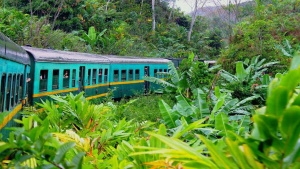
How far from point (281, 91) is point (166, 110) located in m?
3.18

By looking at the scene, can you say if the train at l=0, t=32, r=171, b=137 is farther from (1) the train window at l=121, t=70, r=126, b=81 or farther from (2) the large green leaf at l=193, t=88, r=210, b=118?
(2) the large green leaf at l=193, t=88, r=210, b=118

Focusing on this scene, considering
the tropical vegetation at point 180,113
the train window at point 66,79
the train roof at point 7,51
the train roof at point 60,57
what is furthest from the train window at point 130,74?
A: the train roof at point 7,51

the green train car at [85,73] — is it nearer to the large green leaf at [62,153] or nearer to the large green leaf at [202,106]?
the large green leaf at [202,106]

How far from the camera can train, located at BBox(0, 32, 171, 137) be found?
247 inches

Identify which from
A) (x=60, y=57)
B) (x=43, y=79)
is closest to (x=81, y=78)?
(x=60, y=57)

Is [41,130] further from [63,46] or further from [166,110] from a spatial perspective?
[63,46]

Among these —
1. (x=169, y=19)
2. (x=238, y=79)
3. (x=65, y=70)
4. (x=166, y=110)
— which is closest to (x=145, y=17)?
(x=169, y=19)

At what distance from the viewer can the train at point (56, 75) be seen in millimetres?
6270

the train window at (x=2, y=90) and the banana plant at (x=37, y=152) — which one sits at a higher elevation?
the banana plant at (x=37, y=152)

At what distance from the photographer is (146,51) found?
33.2 m

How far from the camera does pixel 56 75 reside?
1098 centimetres

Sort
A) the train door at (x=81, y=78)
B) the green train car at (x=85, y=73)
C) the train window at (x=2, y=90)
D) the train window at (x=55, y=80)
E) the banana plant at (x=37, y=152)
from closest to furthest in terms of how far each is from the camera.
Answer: the banana plant at (x=37, y=152)
the train window at (x=2, y=90)
the green train car at (x=85, y=73)
the train window at (x=55, y=80)
the train door at (x=81, y=78)

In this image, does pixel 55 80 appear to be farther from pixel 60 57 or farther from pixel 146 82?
pixel 146 82

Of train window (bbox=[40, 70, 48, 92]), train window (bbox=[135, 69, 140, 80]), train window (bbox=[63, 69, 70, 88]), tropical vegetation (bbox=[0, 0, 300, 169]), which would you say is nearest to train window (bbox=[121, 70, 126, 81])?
train window (bbox=[135, 69, 140, 80])
